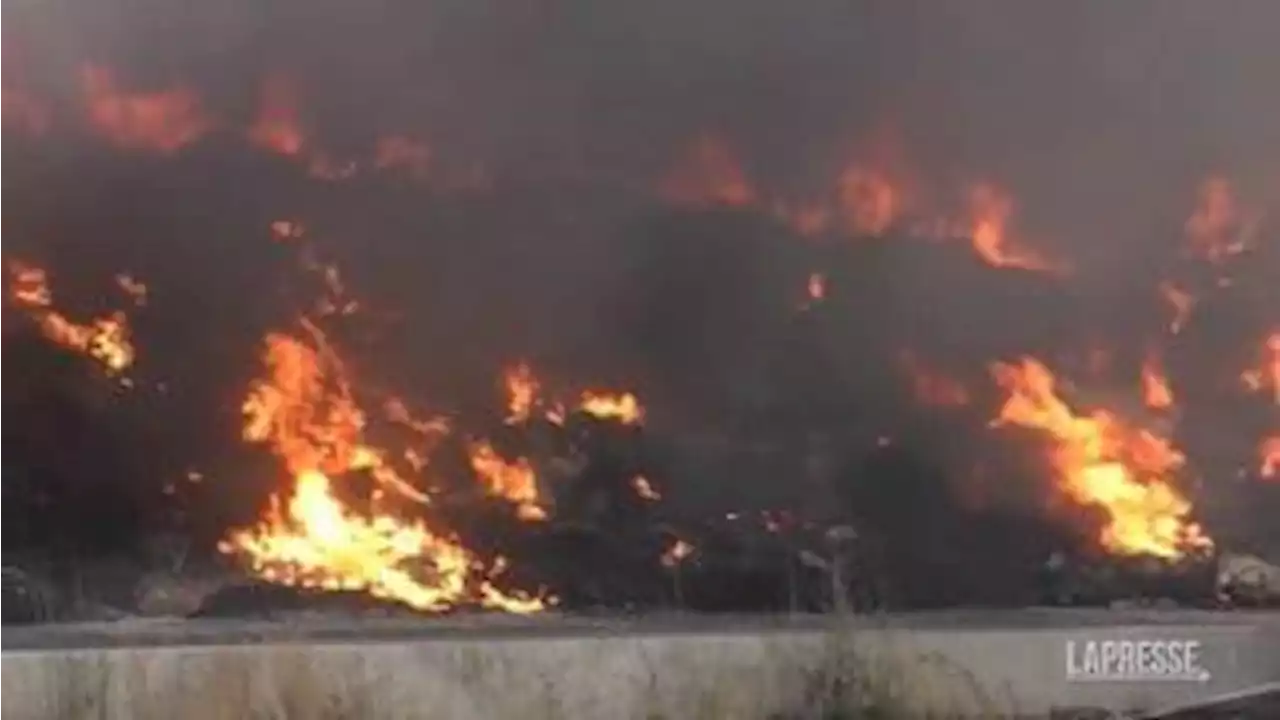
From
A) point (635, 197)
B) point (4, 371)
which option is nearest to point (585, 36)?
point (635, 197)

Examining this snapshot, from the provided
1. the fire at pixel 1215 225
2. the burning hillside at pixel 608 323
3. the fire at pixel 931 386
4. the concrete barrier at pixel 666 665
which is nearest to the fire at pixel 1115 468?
the burning hillside at pixel 608 323

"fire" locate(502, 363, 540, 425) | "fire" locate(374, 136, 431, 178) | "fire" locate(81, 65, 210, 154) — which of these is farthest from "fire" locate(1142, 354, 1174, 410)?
"fire" locate(81, 65, 210, 154)

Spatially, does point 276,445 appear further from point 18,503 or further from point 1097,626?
point 1097,626

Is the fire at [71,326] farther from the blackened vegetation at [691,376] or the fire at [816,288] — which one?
the fire at [816,288]

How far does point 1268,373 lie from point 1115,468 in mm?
585

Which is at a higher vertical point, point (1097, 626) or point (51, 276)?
point (51, 276)

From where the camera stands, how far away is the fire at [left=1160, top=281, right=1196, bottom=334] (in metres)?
6.38

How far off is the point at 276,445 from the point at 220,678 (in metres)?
0.75

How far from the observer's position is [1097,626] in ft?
20.4

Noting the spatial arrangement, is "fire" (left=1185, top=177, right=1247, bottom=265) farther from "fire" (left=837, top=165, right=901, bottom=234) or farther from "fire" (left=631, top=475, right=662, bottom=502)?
"fire" (left=631, top=475, right=662, bottom=502)

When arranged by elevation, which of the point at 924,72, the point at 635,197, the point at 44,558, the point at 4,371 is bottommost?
the point at 44,558

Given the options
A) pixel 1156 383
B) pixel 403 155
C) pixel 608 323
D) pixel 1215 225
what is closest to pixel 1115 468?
pixel 1156 383

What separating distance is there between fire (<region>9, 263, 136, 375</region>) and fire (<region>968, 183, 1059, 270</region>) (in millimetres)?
2742

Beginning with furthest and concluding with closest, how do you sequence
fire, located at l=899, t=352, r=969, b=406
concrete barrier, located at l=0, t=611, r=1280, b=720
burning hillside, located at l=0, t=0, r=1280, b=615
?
fire, located at l=899, t=352, r=969, b=406, burning hillside, located at l=0, t=0, r=1280, b=615, concrete barrier, located at l=0, t=611, r=1280, b=720
